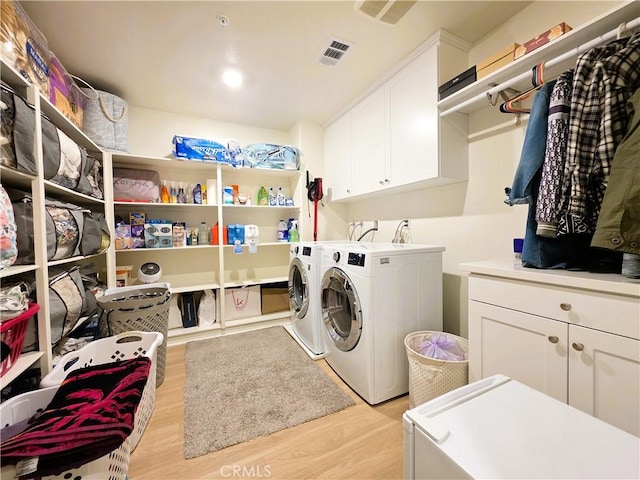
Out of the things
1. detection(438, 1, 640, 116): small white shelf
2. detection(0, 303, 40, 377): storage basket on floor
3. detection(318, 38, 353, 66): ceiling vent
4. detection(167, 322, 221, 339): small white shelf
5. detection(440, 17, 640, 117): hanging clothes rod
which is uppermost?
detection(318, 38, 353, 66): ceiling vent

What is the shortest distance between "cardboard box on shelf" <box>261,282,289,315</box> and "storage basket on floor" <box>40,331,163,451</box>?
4.70 ft

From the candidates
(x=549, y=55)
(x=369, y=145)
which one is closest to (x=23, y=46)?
(x=369, y=145)

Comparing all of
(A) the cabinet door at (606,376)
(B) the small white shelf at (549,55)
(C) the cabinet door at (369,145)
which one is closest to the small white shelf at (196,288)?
(C) the cabinet door at (369,145)

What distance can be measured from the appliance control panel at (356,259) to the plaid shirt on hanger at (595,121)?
925 millimetres

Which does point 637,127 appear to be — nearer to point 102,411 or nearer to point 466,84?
point 466,84

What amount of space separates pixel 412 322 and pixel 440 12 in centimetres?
190

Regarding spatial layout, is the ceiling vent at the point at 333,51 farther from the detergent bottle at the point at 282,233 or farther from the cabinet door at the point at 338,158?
the detergent bottle at the point at 282,233

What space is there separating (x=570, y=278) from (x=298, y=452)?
1.41m

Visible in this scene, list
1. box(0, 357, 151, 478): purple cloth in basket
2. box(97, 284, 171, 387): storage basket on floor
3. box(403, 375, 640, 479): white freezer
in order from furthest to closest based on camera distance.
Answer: box(97, 284, 171, 387): storage basket on floor
box(0, 357, 151, 478): purple cloth in basket
box(403, 375, 640, 479): white freezer

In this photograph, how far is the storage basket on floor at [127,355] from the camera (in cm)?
131

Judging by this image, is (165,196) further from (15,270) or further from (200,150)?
(15,270)

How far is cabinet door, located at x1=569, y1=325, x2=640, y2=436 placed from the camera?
0.78m

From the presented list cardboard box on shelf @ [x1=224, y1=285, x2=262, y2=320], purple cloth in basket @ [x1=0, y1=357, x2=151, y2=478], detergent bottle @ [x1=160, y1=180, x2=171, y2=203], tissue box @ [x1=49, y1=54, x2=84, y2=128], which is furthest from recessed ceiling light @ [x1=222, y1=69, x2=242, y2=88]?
purple cloth in basket @ [x1=0, y1=357, x2=151, y2=478]

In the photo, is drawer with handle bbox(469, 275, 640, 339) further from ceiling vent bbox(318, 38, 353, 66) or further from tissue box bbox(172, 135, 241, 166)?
tissue box bbox(172, 135, 241, 166)
